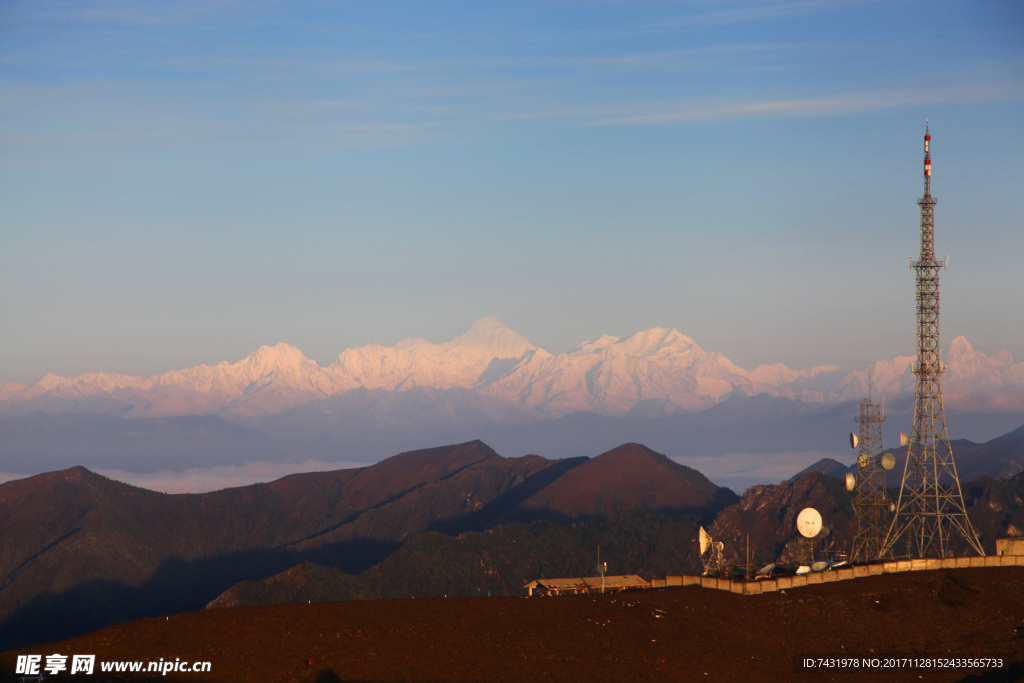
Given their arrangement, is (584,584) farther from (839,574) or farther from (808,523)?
(839,574)

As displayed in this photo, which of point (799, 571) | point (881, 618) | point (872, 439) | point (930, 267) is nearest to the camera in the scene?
point (881, 618)

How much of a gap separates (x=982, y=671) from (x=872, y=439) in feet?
145

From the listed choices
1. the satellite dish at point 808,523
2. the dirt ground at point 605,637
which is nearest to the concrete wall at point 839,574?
the dirt ground at point 605,637

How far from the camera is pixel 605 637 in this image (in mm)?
71812

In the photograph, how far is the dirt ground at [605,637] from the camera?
63.6m

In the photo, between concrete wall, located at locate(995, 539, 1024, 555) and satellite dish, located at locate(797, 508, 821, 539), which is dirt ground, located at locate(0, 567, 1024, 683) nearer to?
concrete wall, located at locate(995, 539, 1024, 555)

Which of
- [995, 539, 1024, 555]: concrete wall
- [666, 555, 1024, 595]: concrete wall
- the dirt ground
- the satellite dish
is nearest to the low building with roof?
[666, 555, 1024, 595]: concrete wall

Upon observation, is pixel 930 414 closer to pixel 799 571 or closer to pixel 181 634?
pixel 799 571

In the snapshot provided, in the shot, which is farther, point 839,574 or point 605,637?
point 839,574

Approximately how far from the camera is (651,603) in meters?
80.0

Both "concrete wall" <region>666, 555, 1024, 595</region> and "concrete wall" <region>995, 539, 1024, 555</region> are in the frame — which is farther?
"concrete wall" <region>995, 539, 1024, 555</region>

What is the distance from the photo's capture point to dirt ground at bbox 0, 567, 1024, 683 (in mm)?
63625

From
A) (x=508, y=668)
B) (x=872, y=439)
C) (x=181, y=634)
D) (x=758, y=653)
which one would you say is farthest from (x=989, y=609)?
(x=181, y=634)

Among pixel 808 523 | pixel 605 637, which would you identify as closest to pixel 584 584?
pixel 808 523
